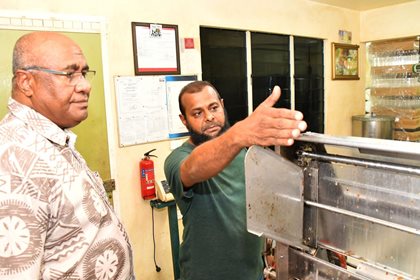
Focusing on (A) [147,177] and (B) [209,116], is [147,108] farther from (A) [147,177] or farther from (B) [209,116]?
(B) [209,116]

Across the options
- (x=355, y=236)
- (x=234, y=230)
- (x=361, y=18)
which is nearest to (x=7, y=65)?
(x=234, y=230)

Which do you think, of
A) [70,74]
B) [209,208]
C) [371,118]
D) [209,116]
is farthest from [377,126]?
[70,74]

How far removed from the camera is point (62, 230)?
37.0 inches

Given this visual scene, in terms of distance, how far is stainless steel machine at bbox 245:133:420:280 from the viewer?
763 millimetres

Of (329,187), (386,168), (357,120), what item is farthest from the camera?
(357,120)

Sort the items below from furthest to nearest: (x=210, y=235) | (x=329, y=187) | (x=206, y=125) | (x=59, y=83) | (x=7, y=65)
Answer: (x=7, y=65), (x=206, y=125), (x=210, y=235), (x=59, y=83), (x=329, y=187)

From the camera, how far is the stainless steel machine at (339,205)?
0.76m

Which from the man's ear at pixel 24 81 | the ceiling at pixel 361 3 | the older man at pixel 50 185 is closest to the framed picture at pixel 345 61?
the ceiling at pixel 361 3

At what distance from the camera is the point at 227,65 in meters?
3.13

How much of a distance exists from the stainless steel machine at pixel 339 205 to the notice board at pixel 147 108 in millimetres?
1738

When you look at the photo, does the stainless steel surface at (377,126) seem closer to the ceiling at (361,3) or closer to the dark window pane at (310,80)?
the dark window pane at (310,80)

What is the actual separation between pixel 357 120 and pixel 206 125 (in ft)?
10.7

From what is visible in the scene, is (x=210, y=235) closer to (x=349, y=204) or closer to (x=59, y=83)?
(x=349, y=204)

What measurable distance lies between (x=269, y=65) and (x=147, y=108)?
1531 mm
